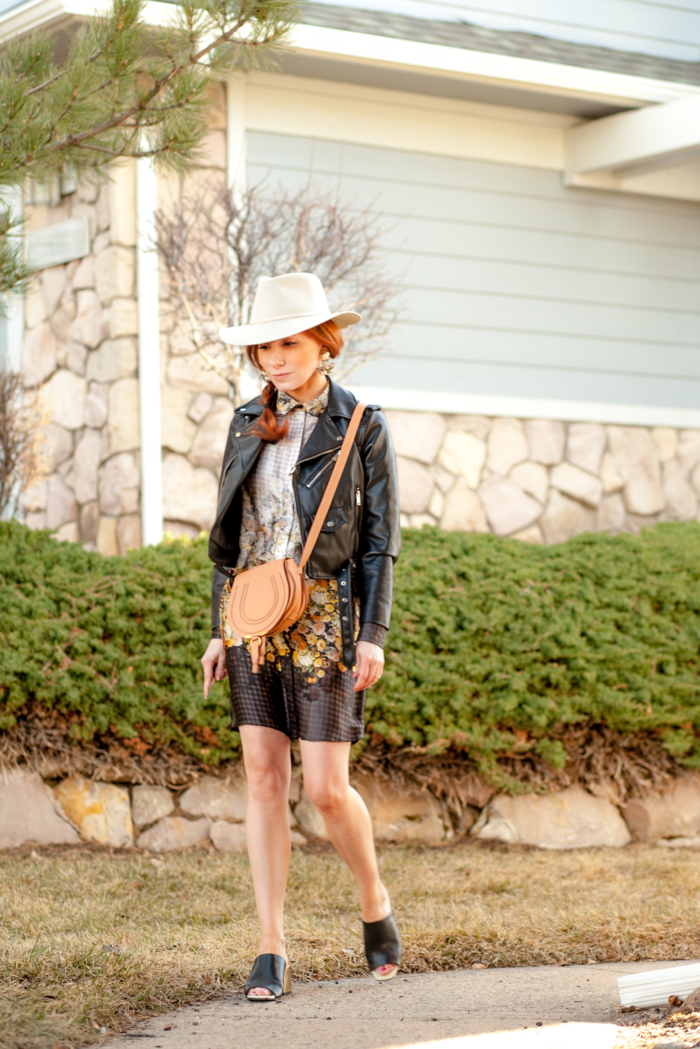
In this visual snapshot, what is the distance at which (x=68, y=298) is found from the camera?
23.9ft

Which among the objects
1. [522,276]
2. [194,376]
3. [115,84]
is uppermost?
[522,276]

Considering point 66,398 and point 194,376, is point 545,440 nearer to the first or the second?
point 194,376

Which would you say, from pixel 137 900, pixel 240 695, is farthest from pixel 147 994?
pixel 137 900

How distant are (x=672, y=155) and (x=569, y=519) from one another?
8.46 feet

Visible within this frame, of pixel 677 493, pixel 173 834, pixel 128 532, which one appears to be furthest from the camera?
pixel 677 493

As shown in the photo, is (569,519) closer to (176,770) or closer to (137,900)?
(176,770)

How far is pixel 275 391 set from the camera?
3334 millimetres

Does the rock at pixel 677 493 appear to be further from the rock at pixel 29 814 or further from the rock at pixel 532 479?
the rock at pixel 29 814

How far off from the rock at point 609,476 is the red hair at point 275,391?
16.1ft

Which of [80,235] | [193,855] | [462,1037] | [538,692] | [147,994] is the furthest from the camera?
[80,235]

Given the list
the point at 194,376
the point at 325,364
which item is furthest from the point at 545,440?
the point at 325,364

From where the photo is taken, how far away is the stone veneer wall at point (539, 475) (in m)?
7.46

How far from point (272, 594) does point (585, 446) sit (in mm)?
5274

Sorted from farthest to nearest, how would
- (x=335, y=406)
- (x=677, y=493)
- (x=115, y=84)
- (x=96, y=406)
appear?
(x=677, y=493), (x=96, y=406), (x=115, y=84), (x=335, y=406)
